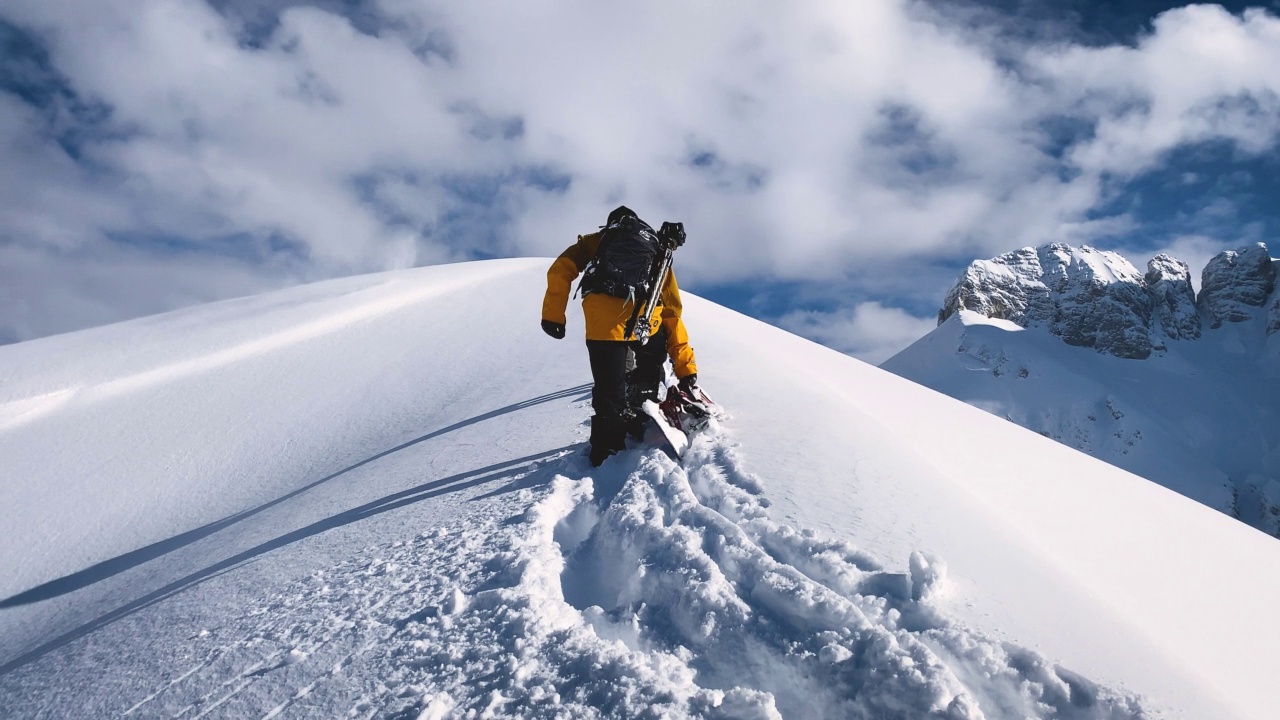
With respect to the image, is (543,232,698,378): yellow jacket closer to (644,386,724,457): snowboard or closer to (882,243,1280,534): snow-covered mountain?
(644,386,724,457): snowboard

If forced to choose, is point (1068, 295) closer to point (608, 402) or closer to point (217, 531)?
point (608, 402)

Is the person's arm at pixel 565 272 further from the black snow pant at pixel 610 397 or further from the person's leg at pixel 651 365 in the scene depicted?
the person's leg at pixel 651 365

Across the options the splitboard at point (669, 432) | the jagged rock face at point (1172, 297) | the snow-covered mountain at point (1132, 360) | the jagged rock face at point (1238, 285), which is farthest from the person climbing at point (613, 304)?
the jagged rock face at point (1238, 285)

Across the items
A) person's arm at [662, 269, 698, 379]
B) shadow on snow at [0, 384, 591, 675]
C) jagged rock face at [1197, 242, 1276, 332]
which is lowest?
jagged rock face at [1197, 242, 1276, 332]

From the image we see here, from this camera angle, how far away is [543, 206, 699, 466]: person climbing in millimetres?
4543

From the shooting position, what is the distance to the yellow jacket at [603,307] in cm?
462

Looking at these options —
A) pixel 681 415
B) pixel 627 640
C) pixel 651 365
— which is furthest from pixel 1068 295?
pixel 627 640

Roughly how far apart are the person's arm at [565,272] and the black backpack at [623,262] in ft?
0.36

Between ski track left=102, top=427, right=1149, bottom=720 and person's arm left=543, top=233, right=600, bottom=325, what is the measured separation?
75.2 inches

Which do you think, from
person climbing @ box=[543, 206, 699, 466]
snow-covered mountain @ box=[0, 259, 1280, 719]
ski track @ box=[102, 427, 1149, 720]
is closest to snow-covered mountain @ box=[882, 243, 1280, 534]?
snow-covered mountain @ box=[0, 259, 1280, 719]

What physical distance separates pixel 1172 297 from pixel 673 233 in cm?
20639

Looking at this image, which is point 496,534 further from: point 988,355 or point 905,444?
point 988,355

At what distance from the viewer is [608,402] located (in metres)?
4.52

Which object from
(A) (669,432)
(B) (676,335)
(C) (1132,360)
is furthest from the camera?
(C) (1132,360)
